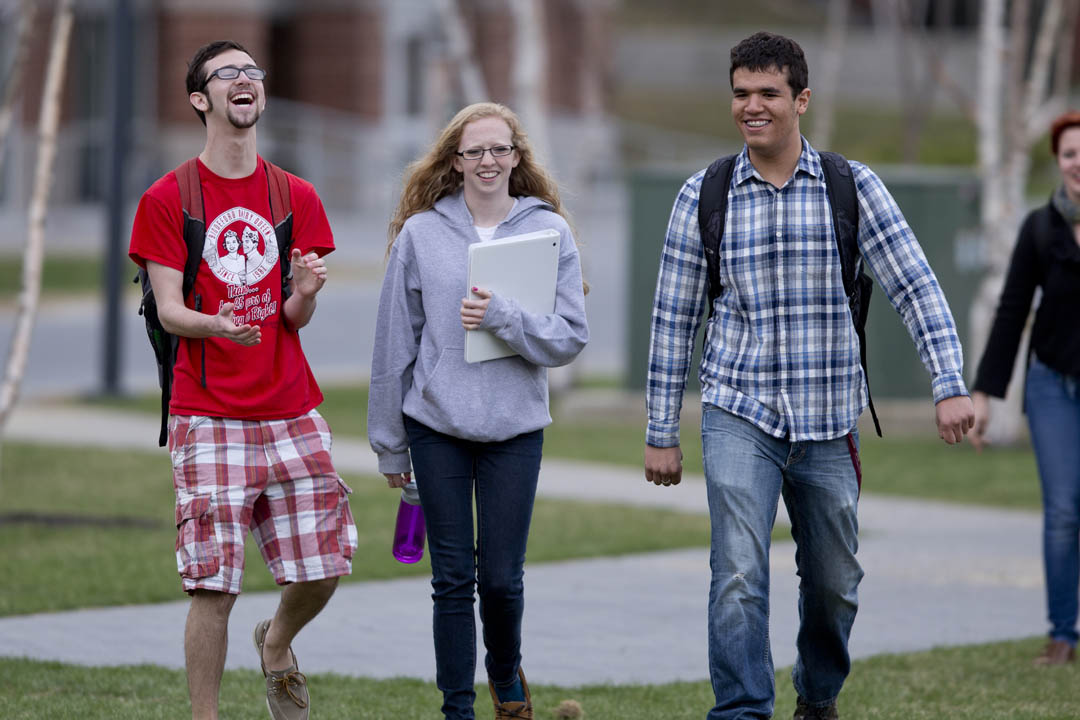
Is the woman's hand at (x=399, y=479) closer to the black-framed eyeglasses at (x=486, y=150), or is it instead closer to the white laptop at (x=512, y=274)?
the white laptop at (x=512, y=274)

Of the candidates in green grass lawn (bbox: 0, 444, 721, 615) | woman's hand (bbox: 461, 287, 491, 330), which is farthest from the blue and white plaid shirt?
green grass lawn (bbox: 0, 444, 721, 615)

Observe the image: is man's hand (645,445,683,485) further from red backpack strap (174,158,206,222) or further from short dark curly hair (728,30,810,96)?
red backpack strap (174,158,206,222)

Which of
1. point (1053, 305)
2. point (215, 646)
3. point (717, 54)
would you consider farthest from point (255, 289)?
point (717, 54)

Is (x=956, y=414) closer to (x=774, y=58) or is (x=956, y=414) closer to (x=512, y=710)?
(x=774, y=58)

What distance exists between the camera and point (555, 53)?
45.2 metres

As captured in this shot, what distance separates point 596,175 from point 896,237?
1436 inches

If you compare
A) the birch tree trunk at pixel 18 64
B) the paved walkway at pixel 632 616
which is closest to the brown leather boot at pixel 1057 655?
the paved walkway at pixel 632 616

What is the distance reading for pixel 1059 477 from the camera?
6445mm

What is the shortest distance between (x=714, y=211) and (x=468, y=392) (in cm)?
88

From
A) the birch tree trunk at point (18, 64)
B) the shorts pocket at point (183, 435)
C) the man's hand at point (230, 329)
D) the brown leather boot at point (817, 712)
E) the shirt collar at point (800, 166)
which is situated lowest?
the brown leather boot at point (817, 712)

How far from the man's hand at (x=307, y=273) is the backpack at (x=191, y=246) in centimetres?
9

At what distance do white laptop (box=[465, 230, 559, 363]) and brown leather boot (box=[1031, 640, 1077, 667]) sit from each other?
2.70 m

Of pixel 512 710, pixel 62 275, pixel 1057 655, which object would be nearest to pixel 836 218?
pixel 512 710

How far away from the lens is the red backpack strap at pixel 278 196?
4.98 m
